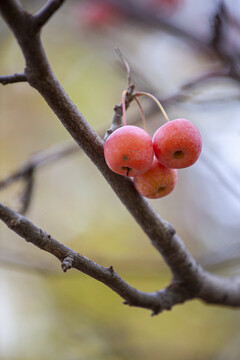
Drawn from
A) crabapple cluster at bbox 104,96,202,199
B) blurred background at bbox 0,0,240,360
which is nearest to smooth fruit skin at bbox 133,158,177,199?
crabapple cluster at bbox 104,96,202,199

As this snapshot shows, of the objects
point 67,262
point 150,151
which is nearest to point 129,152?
point 150,151

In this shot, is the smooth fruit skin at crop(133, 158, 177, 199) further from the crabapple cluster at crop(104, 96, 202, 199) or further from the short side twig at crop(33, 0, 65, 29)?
the short side twig at crop(33, 0, 65, 29)

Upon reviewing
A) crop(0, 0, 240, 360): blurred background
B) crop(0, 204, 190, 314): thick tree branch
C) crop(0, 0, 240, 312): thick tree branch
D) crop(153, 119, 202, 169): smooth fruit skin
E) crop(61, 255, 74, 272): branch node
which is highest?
crop(0, 0, 240, 360): blurred background

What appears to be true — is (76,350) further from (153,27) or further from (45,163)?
(153,27)

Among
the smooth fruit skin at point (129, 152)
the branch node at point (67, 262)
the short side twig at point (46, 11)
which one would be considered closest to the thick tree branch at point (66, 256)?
the branch node at point (67, 262)

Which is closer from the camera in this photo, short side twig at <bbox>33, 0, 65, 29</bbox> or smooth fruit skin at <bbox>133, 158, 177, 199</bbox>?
short side twig at <bbox>33, 0, 65, 29</bbox>

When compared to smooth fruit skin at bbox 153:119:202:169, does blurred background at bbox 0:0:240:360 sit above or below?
above

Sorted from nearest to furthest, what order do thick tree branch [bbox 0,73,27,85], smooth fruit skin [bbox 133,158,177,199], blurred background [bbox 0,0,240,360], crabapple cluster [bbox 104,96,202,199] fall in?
thick tree branch [bbox 0,73,27,85], crabapple cluster [bbox 104,96,202,199], smooth fruit skin [bbox 133,158,177,199], blurred background [bbox 0,0,240,360]

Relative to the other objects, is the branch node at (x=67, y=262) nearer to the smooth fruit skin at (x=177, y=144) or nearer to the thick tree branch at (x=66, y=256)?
the thick tree branch at (x=66, y=256)

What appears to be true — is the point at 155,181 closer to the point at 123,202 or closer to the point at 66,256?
the point at 123,202
